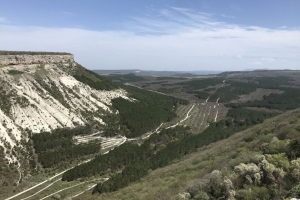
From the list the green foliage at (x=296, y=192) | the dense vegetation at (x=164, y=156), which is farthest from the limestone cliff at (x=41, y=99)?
the green foliage at (x=296, y=192)

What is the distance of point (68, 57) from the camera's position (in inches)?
3666

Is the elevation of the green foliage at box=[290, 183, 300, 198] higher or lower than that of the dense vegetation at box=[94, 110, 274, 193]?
higher

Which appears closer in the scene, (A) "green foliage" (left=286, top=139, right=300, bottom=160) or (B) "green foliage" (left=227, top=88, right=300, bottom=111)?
(A) "green foliage" (left=286, top=139, right=300, bottom=160)

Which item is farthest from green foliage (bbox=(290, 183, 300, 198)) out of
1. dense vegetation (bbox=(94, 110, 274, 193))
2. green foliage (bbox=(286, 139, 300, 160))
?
dense vegetation (bbox=(94, 110, 274, 193))

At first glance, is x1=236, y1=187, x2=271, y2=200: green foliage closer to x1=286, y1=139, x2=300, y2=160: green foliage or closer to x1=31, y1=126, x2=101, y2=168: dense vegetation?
x1=286, y1=139, x2=300, y2=160: green foliage

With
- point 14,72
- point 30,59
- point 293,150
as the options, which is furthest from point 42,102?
point 293,150

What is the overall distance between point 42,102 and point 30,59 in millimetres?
20722

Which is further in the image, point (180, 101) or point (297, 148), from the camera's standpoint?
point (180, 101)

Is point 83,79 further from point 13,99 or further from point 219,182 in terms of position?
point 219,182

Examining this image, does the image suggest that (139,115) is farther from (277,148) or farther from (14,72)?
(277,148)

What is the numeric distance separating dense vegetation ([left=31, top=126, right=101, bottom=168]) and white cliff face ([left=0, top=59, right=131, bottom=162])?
94.8 inches

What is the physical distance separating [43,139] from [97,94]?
32682 mm

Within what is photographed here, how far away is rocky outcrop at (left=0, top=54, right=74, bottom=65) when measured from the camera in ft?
216

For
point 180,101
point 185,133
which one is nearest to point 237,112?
point 180,101
